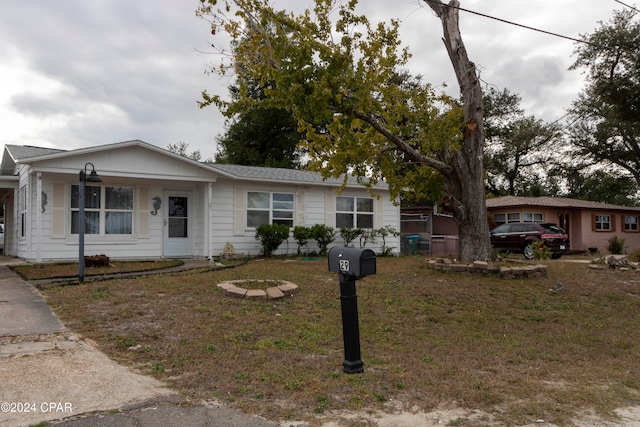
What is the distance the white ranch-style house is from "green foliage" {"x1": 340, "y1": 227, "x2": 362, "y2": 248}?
365mm

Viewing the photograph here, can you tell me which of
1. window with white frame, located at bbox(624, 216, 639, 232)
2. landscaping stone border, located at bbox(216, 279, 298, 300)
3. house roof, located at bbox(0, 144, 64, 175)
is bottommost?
landscaping stone border, located at bbox(216, 279, 298, 300)

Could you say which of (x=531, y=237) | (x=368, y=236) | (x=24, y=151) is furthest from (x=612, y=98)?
(x=24, y=151)

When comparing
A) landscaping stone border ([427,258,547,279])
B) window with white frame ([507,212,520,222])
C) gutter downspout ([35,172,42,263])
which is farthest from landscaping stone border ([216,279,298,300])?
window with white frame ([507,212,520,222])

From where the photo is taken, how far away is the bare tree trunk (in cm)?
1158

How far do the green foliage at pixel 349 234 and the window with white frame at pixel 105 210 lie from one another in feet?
23.3

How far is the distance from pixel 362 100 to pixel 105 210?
8.59 m

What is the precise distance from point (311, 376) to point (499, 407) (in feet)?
5.45

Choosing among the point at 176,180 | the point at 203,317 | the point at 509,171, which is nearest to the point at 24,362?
the point at 203,317

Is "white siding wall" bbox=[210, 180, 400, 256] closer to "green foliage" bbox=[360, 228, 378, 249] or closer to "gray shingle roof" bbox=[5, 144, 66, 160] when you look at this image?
"green foliage" bbox=[360, 228, 378, 249]

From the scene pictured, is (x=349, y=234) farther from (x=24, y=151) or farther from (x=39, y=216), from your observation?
(x=24, y=151)

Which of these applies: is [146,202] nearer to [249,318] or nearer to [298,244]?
[298,244]

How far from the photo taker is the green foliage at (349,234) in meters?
17.4

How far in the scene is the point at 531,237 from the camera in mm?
19344

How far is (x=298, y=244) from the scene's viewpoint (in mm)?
16750
